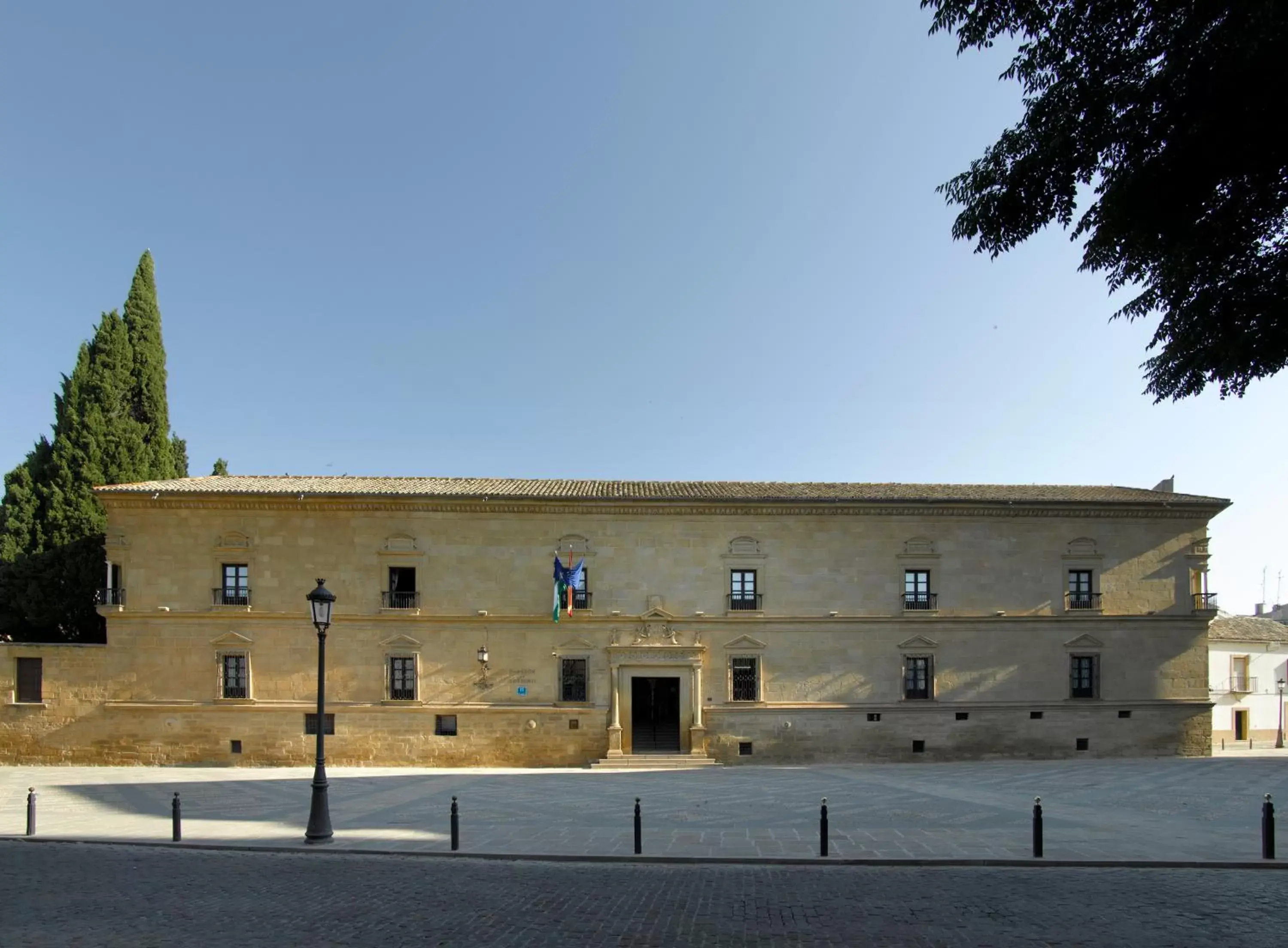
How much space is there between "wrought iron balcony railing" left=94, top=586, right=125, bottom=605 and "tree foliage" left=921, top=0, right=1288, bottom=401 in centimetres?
2708

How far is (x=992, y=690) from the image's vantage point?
85.0 feet

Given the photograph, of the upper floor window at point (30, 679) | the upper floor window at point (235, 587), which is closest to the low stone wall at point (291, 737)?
the upper floor window at point (30, 679)

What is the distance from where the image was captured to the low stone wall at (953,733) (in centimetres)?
2520

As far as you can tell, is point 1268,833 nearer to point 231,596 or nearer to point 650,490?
point 650,490

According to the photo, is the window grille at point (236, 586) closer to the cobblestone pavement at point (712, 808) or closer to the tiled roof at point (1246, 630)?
the cobblestone pavement at point (712, 808)

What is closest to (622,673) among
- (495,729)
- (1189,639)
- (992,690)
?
(495,729)

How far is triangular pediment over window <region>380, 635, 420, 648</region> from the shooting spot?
25109 millimetres

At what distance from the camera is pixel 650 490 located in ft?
91.1

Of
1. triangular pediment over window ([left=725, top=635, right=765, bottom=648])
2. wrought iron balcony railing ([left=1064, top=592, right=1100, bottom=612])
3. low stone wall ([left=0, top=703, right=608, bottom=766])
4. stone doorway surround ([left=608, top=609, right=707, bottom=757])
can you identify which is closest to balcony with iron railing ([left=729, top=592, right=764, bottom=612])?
triangular pediment over window ([left=725, top=635, right=765, bottom=648])

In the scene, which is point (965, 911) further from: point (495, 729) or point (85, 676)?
point (85, 676)

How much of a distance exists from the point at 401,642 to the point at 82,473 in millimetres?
15394

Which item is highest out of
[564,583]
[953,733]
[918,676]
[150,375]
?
[150,375]

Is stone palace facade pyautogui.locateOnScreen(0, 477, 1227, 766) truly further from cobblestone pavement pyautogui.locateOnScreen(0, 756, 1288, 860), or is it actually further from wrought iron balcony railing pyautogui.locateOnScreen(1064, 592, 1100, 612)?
cobblestone pavement pyautogui.locateOnScreen(0, 756, 1288, 860)

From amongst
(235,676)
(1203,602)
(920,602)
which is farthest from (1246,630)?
(235,676)
